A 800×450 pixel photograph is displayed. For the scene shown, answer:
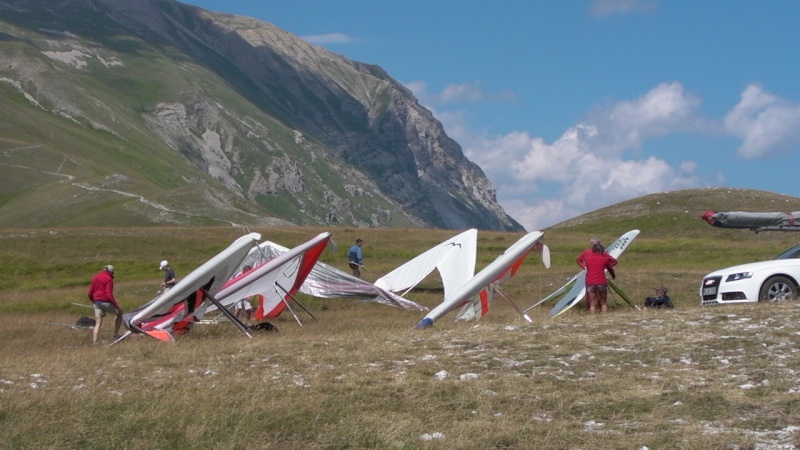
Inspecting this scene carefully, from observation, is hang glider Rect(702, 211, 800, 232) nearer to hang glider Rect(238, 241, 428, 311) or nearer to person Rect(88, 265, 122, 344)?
hang glider Rect(238, 241, 428, 311)

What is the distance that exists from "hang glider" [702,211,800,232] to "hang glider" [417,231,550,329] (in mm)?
3688

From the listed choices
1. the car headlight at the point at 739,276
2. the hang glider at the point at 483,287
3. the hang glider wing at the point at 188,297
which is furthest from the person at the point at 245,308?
the car headlight at the point at 739,276

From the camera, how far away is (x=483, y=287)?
22.0 meters

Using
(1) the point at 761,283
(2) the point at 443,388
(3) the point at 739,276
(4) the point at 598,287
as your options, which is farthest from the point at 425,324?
(2) the point at 443,388

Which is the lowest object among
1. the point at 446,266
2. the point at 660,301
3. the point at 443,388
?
the point at 443,388

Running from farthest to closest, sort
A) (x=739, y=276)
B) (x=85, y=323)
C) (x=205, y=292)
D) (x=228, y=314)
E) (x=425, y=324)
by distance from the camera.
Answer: (x=85, y=323), (x=205, y=292), (x=228, y=314), (x=739, y=276), (x=425, y=324)

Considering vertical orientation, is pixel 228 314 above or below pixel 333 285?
below

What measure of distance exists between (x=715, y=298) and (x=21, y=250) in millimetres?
36371

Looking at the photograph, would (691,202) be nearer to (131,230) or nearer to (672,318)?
(131,230)

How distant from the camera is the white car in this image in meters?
19.7

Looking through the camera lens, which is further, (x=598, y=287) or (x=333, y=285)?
(x=333, y=285)

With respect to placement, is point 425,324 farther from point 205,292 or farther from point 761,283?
point 761,283

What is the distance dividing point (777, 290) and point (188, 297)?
11.9 metres

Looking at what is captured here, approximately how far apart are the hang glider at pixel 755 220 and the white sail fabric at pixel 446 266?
842 centimetres
